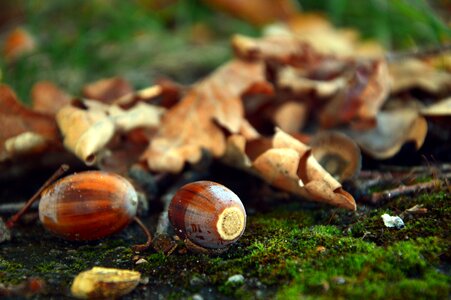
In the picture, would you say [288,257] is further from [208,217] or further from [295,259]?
[208,217]

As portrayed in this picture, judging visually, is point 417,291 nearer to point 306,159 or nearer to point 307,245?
point 307,245

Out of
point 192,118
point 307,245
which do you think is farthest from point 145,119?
point 307,245

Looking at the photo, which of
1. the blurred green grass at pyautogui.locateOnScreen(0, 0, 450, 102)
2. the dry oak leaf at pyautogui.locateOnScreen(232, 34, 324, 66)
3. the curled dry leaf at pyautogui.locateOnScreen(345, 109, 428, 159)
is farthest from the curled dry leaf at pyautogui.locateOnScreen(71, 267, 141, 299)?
the blurred green grass at pyautogui.locateOnScreen(0, 0, 450, 102)

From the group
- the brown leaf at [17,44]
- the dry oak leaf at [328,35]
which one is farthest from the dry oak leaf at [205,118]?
the brown leaf at [17,44]

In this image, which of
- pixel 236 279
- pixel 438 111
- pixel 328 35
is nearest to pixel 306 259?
pixel 236 279

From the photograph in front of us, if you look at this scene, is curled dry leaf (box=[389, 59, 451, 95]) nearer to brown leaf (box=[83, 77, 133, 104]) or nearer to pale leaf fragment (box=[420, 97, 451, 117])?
pale leaf fragment (box=[420, 97, 451, 117])

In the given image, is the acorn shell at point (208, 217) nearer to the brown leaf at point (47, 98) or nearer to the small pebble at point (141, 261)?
the small pebble at point (141, 261)

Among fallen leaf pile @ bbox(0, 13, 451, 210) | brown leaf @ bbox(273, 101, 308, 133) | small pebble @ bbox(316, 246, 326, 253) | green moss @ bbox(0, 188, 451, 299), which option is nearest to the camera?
green moss @ bbox(0, 188, 451, 299)

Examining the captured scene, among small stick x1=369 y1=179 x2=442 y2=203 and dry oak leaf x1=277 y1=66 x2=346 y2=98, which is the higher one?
dry oak leaf x1=277 y1=66 x2=346 y2=98
